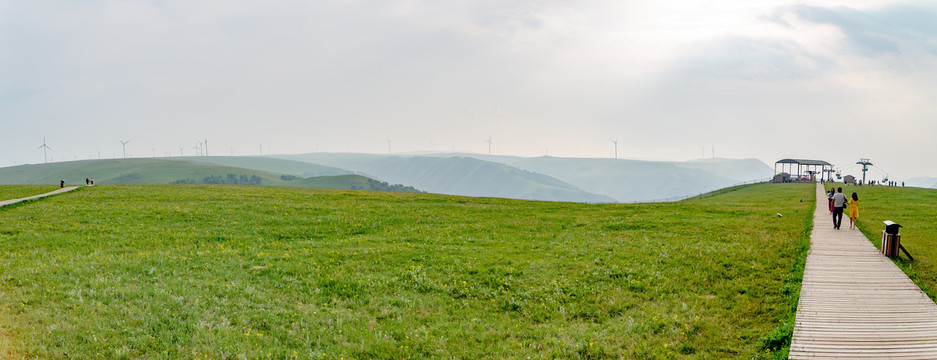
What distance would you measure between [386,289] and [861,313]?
50.8ft

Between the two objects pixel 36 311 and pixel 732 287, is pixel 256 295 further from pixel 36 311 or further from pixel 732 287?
pixel 732 287

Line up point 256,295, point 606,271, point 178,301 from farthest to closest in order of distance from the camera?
point 606,271 < point 256,295 < point 178,301

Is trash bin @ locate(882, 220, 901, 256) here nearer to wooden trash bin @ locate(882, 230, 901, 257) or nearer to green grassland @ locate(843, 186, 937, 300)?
wooden trash bin @ locate(882, 230, 901, 257)

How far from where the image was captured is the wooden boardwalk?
1179cm

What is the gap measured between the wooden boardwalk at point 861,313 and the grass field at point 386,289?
2.04 ft

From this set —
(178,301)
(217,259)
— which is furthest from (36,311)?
(217,259)

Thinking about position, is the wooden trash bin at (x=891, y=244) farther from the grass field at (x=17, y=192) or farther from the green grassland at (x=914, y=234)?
the grass field at (x=17, y=192)

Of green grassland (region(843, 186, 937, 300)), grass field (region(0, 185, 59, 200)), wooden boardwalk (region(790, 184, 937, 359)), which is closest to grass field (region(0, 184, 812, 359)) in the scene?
wooden boardwalk (region(790, 184, 937, 359))

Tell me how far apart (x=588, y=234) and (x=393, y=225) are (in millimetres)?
13692

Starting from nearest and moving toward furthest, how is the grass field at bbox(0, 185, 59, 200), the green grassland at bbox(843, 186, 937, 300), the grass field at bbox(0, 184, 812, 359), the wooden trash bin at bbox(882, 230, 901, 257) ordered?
the grass field at bbox(0, 184, 812, 359) → the green grassland at bbox(843, 186, 937, 300) → the wooden trash bin at bbox(882, 230, 901, 257) → the grass field at bbox(0, 185, 59, 200)

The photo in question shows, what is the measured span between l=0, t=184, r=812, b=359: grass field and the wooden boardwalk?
A: 24.5 inches

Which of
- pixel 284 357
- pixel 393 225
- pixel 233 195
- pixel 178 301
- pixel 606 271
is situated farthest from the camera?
pixel 233 195

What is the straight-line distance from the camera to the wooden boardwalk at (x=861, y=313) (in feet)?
38.7

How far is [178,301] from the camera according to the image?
Answer: 1572 cm
